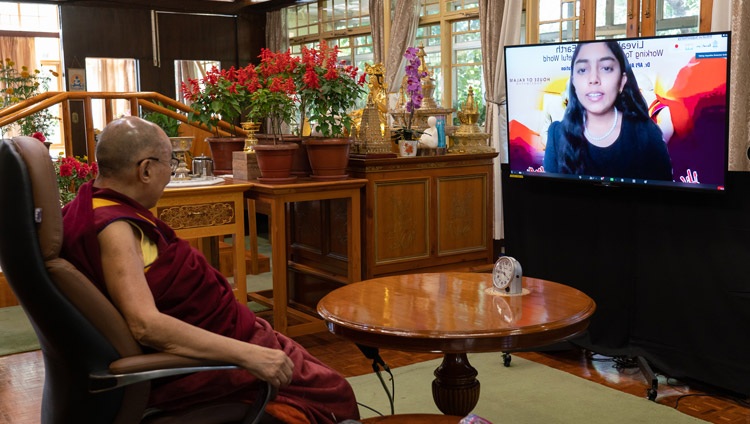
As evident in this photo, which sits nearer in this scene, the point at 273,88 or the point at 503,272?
the point at 503,272

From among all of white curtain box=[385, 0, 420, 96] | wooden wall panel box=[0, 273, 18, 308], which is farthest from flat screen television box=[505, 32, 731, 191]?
white curtain box=[385, 0, 420, 96]

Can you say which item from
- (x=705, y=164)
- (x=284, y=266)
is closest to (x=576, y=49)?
(x=705, y=164)

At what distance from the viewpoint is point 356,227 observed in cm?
420

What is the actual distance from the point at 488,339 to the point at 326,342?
2117 millimetres

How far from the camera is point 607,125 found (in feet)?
11.6

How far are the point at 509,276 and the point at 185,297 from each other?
1.16 meters

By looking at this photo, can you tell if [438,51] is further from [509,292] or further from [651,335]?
[509,292]

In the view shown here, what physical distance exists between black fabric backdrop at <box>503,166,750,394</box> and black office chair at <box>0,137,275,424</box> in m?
2.23

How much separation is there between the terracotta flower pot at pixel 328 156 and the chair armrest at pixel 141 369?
2.48 m

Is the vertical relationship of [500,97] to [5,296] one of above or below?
above

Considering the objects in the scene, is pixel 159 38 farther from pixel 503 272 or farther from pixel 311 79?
pixel 503 272

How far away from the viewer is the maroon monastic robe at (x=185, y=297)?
1.70m

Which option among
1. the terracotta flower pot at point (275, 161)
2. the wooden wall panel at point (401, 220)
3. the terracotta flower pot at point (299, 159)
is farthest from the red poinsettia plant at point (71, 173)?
the wooden wall panel at point (401, 220)

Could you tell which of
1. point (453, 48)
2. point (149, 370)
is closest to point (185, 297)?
point (149, 370)
